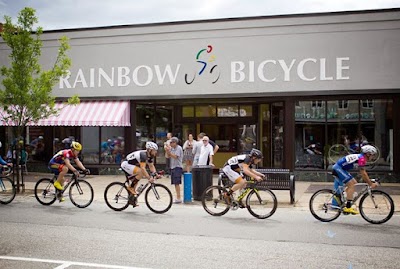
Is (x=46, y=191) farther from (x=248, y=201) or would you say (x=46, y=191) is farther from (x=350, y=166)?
(x=350, y=166)

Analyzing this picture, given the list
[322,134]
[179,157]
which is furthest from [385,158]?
[179,157]

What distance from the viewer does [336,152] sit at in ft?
59.4

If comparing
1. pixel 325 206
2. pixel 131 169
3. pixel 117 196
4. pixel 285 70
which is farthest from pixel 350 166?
pixel 285 70

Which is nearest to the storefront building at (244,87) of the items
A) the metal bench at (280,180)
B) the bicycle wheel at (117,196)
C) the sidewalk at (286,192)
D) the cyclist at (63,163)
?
the sidewalk at (286,192)

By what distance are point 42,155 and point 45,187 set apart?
32.5 feet

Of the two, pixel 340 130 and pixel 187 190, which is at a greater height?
pixel 340 130

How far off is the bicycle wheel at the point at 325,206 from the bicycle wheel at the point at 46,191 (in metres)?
6.42

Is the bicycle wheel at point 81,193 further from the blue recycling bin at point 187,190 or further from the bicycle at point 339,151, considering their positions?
the bicycle at point 339,151

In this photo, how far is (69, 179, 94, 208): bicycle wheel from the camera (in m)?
11.8

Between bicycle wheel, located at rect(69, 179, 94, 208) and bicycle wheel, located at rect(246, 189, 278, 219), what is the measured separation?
407 centimetres

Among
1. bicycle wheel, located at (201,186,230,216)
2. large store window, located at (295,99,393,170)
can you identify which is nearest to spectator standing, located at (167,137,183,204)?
bicycle wheel, located at (201,186,230,216)

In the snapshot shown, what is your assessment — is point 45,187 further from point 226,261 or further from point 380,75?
point 380,75

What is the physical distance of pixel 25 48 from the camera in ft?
49.2

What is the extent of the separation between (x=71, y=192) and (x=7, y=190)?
2.81 m
